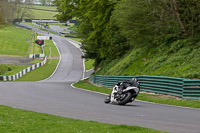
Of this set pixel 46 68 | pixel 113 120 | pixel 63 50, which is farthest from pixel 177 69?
pixel 63 50

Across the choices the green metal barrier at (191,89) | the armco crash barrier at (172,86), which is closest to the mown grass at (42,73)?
the armco crash barrier at (172,86)

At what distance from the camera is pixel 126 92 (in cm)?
1636

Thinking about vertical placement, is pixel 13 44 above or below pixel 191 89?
below

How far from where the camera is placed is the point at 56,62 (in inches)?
3046

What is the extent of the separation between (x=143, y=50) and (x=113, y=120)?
72.4 ft

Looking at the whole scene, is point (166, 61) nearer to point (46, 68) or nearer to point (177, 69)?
point (177, 69)

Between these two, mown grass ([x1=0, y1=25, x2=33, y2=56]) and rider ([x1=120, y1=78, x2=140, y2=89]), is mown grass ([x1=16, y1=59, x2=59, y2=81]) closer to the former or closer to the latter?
mown grass ([x1=0, y1=25, x2=33, y2=56])

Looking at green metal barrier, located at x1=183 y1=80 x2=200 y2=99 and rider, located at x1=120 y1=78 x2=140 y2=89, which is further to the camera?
green metal barrier, located at x1=183 y1=80 x2=200 y2=99

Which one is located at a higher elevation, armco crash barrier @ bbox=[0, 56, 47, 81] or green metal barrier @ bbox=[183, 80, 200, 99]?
green metal barrier @ bbox=[183, 80, 200, 99]

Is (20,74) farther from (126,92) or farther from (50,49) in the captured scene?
(126,92)

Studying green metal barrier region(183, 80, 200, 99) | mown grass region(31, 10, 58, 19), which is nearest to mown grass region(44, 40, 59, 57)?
green metal barrier region(183, 80, 200, 99)

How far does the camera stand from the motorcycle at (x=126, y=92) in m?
16.3

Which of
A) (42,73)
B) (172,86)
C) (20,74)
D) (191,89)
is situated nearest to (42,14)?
(42,73)

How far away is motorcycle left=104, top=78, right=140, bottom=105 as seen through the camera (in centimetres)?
1628
